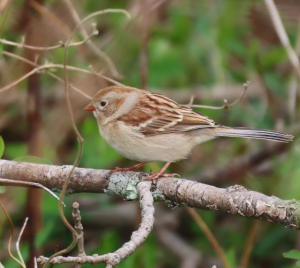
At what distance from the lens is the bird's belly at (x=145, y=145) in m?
2.93

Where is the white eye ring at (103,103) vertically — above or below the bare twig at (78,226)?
below

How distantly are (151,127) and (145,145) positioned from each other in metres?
0.19

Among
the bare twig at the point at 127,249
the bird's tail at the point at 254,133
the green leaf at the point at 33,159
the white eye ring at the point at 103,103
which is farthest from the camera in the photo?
the white eye ring at the point at 103,103

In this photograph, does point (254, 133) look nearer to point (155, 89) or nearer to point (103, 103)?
point (103, 103)

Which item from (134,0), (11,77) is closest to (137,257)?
(11,77)

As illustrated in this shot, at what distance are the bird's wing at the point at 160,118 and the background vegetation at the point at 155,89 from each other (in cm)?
43

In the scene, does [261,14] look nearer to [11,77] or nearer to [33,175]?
[11,77]

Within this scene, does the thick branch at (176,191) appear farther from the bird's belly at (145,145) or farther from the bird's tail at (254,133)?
the bird's tail at (254,133)

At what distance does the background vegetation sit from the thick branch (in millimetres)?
697

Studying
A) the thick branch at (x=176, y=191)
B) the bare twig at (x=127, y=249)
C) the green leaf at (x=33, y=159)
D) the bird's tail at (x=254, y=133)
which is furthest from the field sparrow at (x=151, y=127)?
the bare twig at (x=127, y=249)

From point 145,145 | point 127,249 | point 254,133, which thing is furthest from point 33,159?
point 254,133

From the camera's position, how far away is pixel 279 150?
403 centimetres

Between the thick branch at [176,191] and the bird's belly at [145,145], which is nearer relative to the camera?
the thick branch at [176,191]

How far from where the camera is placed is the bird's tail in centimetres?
278
